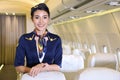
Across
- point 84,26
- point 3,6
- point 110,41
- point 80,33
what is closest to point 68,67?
point 110,41

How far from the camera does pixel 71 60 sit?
13.9 feet

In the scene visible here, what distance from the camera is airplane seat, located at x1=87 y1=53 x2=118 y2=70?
3.56 m

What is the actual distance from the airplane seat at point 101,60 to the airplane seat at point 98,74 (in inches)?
46.3

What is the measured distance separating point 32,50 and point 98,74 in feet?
2.14

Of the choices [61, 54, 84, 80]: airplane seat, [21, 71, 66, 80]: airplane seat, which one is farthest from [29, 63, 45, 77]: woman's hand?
[61, 54, 84, 80]: airplane seat

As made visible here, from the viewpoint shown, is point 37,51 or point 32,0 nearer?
point 37,51

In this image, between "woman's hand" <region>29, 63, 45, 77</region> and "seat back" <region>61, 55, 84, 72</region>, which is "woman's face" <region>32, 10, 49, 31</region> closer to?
"woman's hand" <region>29, 63, 45, 77</region>

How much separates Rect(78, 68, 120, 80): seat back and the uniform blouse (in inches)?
13.0

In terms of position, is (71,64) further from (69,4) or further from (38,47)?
(38,47)

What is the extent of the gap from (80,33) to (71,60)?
4.59 meters

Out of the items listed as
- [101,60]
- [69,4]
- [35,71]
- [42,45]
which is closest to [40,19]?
[42,45]

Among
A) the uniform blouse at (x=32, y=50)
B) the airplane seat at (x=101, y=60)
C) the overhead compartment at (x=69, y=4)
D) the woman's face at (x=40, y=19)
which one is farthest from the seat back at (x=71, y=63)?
the woman's face at (x=40, y=19)

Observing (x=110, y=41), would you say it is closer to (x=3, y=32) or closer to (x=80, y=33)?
(x=80, y=33)

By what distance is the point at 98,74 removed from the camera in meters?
2.33
